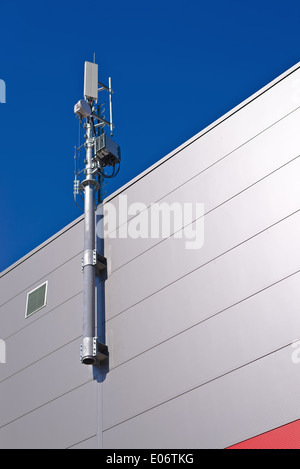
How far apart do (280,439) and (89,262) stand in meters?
4.94

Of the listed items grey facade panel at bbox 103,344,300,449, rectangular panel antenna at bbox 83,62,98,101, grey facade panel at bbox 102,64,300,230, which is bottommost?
grey facade panel at bbox 103,344,300,449

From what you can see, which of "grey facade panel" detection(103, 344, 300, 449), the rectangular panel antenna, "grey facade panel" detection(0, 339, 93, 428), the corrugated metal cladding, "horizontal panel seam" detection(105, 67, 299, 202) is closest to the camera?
"grey facade panel" detection(103, 344, 300, 449)

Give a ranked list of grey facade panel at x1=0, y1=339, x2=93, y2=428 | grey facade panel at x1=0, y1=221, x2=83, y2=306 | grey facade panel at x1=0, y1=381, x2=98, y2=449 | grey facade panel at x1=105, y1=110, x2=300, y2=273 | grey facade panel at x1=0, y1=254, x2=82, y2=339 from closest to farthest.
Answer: grey facade panel at x1=105, y1=110, x2=300, y2=273, grey facade panel at x1=0, y1=381, x2=98, y2=449, grey facade panel at x1=0, y1=339, x2=93, y2=428, grey facade panel at x1=0, y1=254, x2=82, y2=339, grey facade panel at x1=0, y1=221, x2=83, y2=306

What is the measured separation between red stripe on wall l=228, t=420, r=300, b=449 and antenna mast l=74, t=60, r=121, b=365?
3387 millimetres

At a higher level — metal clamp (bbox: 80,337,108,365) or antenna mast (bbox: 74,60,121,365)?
antenna mast (bbox: 74,60,121,365)

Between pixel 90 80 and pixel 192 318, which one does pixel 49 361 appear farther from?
pixel 90 80

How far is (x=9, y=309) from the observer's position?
14.4m

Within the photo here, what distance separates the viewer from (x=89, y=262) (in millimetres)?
12406

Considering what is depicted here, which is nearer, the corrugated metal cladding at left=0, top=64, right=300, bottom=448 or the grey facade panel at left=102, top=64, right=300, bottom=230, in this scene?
the corrugated metal cladding at left=0, top=64, right=300, bottom=448

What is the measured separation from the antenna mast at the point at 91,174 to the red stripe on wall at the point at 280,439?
11.1 ft

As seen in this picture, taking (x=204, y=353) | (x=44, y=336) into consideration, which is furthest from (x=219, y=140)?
(x=44, y=336)

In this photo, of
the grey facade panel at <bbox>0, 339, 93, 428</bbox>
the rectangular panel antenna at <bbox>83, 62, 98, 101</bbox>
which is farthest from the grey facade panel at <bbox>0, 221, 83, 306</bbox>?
the rectangular panel antenna at <bbox>83, 62, 98, 101</bbox>

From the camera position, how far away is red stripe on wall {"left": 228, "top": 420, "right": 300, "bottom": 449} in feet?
28.5

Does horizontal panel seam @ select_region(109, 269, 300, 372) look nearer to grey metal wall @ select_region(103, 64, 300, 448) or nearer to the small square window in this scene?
grey metal wall @ select_region(103, 64, 300, 448)
